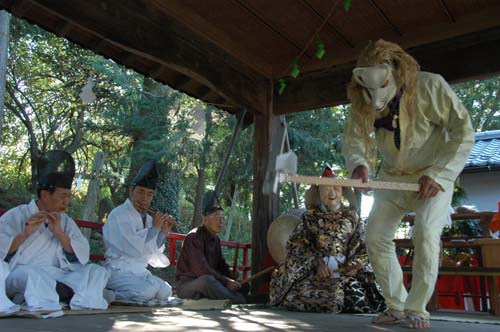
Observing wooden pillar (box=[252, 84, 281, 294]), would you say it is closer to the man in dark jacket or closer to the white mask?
the man in dark jacket

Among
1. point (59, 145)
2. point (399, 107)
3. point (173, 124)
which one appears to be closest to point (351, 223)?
point (399, 107)

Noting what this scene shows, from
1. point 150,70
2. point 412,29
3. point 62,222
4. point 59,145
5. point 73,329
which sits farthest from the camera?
point 59,145

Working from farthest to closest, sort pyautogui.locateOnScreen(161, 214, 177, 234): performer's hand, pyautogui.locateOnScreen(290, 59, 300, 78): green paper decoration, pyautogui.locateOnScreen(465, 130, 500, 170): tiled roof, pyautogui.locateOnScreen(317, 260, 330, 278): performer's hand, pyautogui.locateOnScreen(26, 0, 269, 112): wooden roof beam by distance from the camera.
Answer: pyautogui.locateOnScreen(465, 130, 500, 170): tiled roof, pyautogui.locateOnScreen(290, 59, 300, 78): green paper decoration, pyautogui.locateOnScreen(161, 214, 177, 234): performer's hand, pyautogui.locateOnScreen(317, 260, 330, 278): performer's hand, pyautogui.locateOnScreen(26, 0, 269, 112): wooden roof beam

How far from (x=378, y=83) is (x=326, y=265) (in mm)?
2098

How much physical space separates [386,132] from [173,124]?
984 centimetres

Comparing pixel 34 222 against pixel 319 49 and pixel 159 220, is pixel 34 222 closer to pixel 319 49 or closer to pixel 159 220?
pixel 159 220

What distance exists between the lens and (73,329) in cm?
221

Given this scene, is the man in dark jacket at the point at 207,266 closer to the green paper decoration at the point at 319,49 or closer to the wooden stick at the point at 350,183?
the green paper decoration at the point at 319,49

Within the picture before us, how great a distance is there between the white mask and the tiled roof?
6.73 metres

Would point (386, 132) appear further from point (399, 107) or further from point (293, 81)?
point (293, 81)

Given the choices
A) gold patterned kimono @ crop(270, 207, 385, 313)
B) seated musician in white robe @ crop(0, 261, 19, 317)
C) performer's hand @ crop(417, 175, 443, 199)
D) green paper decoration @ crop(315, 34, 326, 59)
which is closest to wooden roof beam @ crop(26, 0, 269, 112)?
green paper decoration @ crop(315, 34, 326, 59)

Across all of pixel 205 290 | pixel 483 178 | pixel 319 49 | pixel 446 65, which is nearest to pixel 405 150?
pixel 319 49

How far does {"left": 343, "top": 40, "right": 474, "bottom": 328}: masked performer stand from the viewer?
2.66 meters

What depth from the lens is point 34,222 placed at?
3.24 metres
